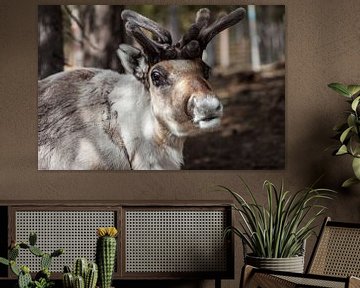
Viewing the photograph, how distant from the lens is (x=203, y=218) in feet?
19.5

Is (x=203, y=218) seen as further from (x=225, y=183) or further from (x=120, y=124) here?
(x=120, y=124)

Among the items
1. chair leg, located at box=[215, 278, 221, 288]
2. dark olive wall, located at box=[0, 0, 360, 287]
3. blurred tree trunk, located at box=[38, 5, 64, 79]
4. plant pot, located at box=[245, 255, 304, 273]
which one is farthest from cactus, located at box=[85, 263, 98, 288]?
blurred tree trunk, located at box=[38, 5, 64, 79]

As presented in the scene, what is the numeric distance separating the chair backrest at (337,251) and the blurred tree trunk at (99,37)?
6.38 feet

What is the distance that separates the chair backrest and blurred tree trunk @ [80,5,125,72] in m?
1.95

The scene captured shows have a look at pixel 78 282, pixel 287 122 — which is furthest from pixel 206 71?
pixel 78 282

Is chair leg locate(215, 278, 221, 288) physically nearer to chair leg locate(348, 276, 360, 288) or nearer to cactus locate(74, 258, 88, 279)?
cactus locate(74, 258, 88, 279)

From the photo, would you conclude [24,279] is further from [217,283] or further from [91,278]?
[217,283]

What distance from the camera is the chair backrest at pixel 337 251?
5199mm

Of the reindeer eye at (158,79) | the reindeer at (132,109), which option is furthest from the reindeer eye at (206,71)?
the reindeer eye at (158,79)

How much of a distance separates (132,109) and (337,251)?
1.85 metres

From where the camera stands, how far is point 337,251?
5277 mm

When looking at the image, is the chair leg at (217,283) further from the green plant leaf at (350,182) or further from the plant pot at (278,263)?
the green plant leaf at (350,182)

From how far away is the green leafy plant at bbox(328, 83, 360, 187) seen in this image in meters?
5.95

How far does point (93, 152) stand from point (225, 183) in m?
0.95
